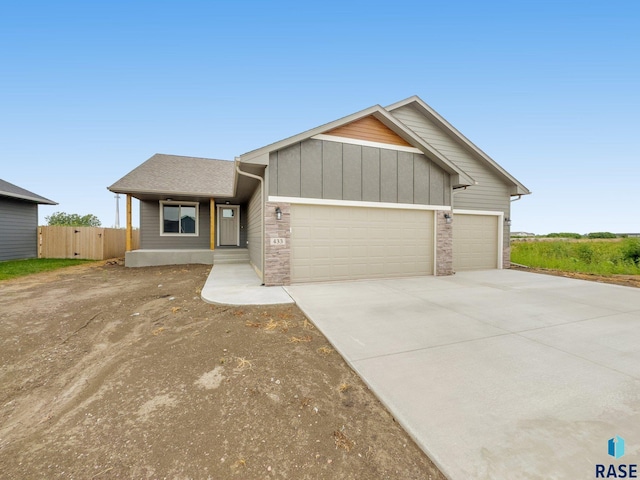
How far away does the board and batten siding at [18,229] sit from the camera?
12.3 metres

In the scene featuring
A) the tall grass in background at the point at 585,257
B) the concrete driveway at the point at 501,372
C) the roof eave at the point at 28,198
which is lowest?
the concrete driveway at the point at 501,372

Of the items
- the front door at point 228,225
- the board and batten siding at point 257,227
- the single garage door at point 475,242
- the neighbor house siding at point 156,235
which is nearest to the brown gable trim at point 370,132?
the board and batten siding at point 257,227

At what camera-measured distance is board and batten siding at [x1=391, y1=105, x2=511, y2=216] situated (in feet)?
33.8

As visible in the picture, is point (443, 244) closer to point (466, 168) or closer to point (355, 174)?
point (355, 174)

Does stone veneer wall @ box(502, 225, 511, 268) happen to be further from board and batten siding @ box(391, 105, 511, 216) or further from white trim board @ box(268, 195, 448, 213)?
white trim board @ box(268, 195, 448, 213)

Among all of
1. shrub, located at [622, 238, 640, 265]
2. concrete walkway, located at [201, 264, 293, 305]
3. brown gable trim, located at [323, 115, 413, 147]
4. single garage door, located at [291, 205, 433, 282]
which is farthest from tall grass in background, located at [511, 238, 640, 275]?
concrete walkway, located at [201, 264, 293, 305]

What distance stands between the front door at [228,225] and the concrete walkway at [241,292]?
231 inches

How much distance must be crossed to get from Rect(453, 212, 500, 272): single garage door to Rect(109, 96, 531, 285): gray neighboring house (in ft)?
0.13

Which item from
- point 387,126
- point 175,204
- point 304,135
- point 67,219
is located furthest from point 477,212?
point 67,219

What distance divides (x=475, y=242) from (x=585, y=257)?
304 inches

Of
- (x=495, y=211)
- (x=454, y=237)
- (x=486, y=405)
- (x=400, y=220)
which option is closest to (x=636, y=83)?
(x=495, y=211)

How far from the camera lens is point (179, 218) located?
13.2m

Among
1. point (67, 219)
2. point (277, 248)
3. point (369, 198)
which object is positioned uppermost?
point (67, 219)

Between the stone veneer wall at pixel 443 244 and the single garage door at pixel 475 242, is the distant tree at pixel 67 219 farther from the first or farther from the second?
the single garage door at pixel 475 242
